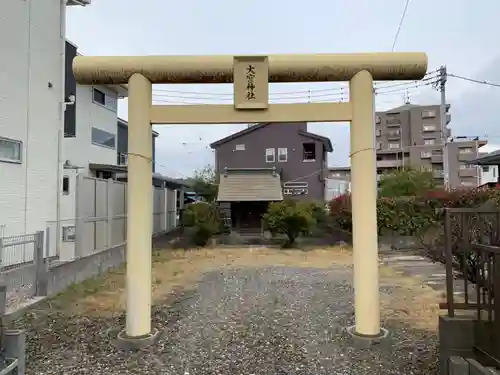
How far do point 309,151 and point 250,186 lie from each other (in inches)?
235

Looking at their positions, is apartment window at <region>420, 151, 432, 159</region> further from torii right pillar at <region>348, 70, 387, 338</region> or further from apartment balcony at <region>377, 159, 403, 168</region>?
torii right pillar at <region>348, 70, 387, 338</region>

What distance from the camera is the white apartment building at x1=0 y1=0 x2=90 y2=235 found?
8.71 m

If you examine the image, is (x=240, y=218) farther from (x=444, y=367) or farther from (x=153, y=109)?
(x=444, y=367)

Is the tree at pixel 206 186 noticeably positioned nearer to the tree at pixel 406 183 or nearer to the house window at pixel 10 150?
the tree at pixel 406 183

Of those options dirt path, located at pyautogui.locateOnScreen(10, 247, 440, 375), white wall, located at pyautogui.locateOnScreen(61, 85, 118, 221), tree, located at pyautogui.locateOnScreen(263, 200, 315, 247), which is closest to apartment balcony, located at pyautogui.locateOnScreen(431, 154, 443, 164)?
tree, located at pyautogui.locateOnScreen(263, 200, 315, 247)

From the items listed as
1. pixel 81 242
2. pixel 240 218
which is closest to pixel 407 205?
pixel 240 218

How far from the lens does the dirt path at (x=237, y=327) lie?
4223 millimetres

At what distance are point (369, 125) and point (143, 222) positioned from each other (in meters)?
2.86

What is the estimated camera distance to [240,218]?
71.3 ft

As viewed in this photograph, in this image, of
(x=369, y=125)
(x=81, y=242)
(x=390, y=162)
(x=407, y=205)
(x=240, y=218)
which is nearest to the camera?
(x=369, y=125)

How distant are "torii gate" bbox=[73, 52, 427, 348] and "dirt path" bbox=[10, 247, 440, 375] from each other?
0.41m

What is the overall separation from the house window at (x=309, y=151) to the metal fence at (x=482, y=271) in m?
21.5

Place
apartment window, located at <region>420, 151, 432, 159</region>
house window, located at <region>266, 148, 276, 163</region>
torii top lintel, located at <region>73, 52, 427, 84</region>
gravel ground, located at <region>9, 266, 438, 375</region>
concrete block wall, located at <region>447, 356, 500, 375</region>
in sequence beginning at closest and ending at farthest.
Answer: concrete block wall, located at <region>447, 356, 500, 375</region>, gravel ground, located at <region>9, 266, 438, 375</region>, torii top lintel, located at <region>73, 52, 427, 84</region>, house window, located at <region>266, 148, 276, 163</region>, apartment window, located at <region>420, 151, 432, 159</region>

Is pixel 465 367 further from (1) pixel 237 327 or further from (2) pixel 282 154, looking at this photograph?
(2) pixel 282 154
